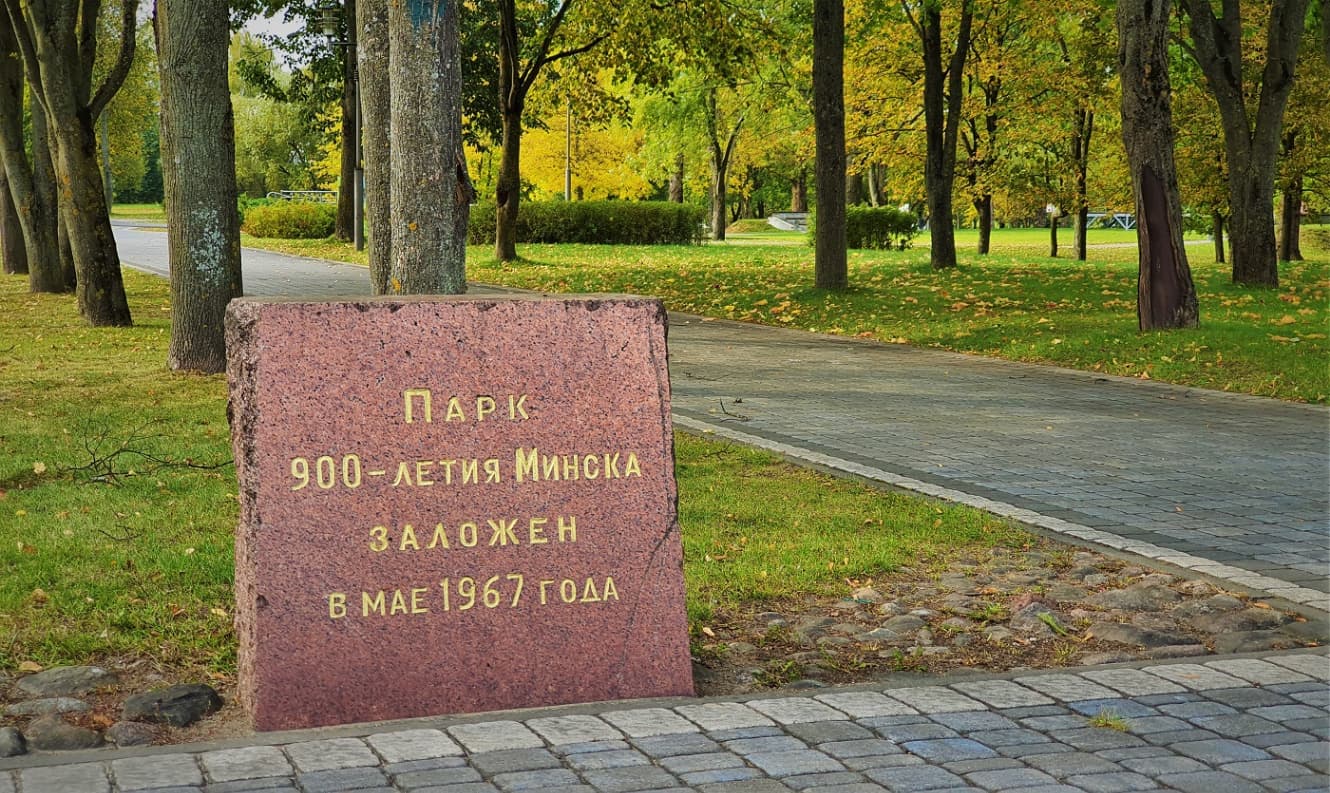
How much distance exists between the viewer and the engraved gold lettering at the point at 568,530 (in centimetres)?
492

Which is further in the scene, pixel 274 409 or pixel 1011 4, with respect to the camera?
pixel 1011 4

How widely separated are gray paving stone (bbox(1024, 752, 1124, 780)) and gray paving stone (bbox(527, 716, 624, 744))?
50.2 inches

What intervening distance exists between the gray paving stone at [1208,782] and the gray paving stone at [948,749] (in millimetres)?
512

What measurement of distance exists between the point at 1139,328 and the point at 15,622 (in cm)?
1351

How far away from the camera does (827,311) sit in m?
20.2

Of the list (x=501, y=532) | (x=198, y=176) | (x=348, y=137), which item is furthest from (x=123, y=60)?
(x=348, y=137)

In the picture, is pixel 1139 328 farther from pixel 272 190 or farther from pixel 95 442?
pixel 272 190

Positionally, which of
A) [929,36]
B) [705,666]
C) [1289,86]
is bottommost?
[705,666]

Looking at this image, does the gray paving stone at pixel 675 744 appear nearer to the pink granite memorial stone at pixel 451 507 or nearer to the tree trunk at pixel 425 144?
the pink granite memorial stone at pixel 451 507

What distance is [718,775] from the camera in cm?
415

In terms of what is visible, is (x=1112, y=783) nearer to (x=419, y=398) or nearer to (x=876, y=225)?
(x=419, y=398)

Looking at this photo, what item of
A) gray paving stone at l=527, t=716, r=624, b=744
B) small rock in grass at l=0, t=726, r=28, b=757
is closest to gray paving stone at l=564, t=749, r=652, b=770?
gray paving stone at l=527, t=716, r=624, b=744

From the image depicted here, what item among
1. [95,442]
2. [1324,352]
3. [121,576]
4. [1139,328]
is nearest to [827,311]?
[1139,328]

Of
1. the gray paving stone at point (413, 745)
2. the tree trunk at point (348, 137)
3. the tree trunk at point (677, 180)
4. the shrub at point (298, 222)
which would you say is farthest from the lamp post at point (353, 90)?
the gray paving stone at point (413, 745)
